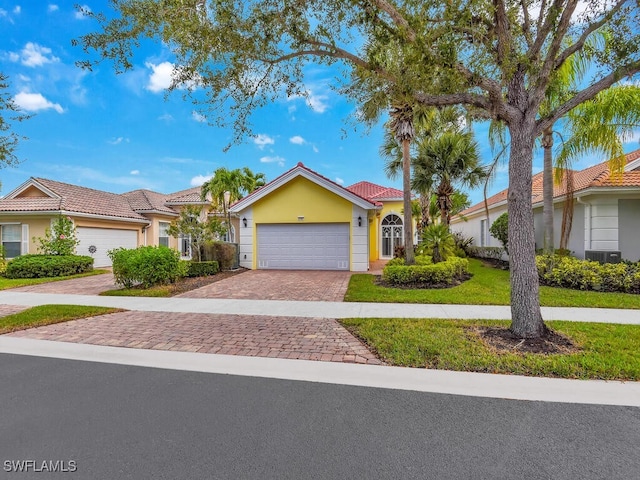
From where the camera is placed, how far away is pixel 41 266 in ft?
46.9

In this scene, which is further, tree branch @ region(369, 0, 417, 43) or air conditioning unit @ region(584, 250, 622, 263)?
air conditioning unit @ region(584, 250, 622, 263)

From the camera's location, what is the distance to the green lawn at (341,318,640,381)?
4.18 meters

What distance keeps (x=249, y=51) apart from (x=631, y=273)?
1193 centimetres

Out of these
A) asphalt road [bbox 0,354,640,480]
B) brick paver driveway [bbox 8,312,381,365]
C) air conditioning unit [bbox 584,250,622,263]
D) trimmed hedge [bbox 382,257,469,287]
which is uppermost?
air conditioning unit [bbox 584,250,622,263]

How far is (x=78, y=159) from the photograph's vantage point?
21609 millimetres

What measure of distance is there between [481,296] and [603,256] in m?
5.61

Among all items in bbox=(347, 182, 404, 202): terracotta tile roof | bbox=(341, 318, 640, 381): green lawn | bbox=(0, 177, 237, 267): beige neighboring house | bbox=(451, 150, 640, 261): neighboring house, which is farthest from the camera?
bbox=(347, 182, 404, 202): terracotta tile roof

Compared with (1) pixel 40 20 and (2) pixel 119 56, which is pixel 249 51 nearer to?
(2) pixel 119 56

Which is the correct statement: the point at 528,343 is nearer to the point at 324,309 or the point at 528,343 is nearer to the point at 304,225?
the point at 324,309

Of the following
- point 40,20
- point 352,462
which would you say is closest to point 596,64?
point 352,462

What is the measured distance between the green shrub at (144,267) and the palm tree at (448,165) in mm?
12167

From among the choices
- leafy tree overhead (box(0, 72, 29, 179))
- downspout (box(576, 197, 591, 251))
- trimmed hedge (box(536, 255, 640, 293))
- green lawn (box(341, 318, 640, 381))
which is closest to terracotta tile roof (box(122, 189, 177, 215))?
leafy tree overhead (box(0, 72, 29, 179))

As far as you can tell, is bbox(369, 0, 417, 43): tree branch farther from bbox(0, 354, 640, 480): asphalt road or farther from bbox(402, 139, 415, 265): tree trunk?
bbox(402, 139, 415, 265): tree trunk

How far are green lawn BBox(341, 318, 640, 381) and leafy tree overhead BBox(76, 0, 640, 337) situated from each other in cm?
87
